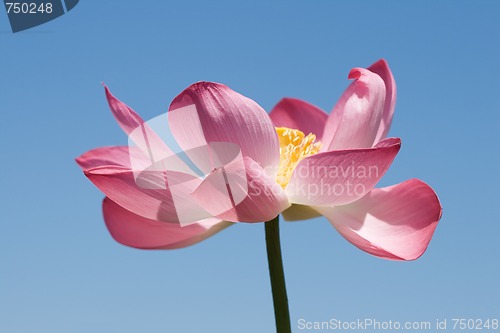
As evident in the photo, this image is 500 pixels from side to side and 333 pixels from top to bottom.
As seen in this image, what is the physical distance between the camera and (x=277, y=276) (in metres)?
1.44

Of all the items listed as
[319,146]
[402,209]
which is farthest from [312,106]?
[402,209]

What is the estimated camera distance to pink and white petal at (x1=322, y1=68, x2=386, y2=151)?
64.7 inches

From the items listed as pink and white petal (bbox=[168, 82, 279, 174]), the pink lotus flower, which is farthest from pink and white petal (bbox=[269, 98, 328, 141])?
pink and white petal (bbox=[168, 82, 279, 174])

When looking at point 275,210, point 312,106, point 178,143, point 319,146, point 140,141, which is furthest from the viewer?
point 312,106

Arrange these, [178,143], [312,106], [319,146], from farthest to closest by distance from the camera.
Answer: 1. [312,106]
2. [319,146]
3. [178,143]

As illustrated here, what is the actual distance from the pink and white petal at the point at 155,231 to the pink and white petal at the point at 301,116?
79cm

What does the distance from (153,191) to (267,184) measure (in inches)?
10.3

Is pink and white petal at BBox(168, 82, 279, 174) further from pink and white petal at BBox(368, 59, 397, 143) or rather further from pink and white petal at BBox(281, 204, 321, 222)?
pink and white petal at BBox(368, 59, 397, 143)

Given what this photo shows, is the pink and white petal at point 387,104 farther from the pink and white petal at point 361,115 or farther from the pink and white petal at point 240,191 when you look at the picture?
the pink and white petal at point 240,191

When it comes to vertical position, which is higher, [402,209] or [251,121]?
[251,121]

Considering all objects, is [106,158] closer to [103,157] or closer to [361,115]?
[103,157]

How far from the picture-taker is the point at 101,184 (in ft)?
4.99

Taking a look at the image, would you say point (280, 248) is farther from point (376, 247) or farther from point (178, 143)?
point (178, 143)

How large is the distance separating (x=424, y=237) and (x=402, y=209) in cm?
14
